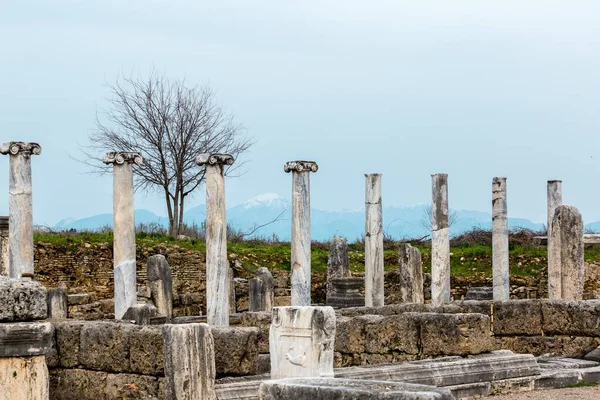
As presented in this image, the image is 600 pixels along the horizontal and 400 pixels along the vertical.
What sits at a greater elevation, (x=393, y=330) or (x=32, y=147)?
(x=32, y=147)

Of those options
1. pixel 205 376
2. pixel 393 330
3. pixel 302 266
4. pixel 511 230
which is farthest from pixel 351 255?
pixel 205 376

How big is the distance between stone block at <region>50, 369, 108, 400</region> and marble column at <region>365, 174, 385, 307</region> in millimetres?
9930

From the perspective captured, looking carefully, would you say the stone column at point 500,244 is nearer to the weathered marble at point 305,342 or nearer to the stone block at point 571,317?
the stone block at point 571,317

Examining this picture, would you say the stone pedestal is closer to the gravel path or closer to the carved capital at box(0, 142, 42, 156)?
the carved capital at box(0, 142, 42, 156)

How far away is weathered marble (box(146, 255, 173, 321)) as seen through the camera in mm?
21625

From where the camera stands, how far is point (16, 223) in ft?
61.0

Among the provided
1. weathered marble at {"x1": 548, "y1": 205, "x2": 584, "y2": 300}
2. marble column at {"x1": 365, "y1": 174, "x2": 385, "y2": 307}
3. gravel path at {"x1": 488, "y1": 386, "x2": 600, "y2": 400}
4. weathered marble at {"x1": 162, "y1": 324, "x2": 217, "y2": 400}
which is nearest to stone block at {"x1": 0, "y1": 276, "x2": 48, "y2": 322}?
weathered marble at {"x1": 162, "y1": 324, "x2": 217, "y2": 400}

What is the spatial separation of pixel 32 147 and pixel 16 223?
1.37 m

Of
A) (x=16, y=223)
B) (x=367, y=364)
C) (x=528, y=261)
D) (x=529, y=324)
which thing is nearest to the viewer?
(x=367, y=364)

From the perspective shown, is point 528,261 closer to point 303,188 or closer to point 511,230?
point 511,230

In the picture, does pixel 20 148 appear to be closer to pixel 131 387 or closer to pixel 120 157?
pixel 120 157

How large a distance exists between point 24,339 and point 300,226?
11.0 meters

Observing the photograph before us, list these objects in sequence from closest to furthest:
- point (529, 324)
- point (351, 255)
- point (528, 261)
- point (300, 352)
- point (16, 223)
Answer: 1. point (300, 352)
2. point (529, 324)
3. point (16, 223)
4. point (528, 261)
5. point (351, 255)

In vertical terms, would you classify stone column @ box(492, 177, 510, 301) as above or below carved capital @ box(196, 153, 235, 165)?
below
